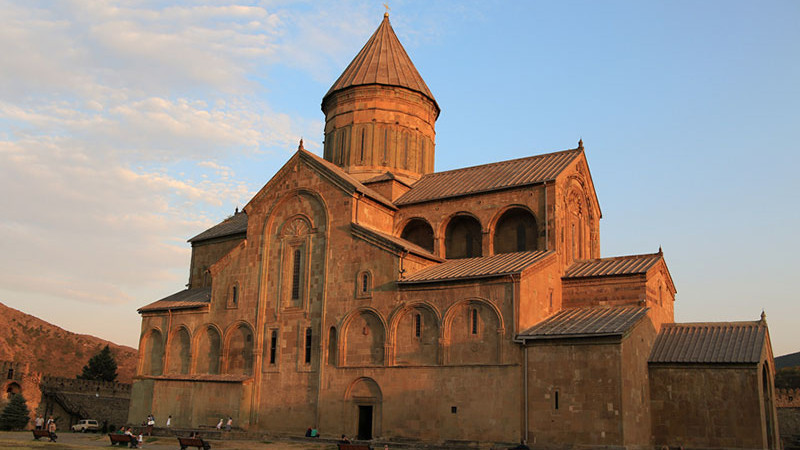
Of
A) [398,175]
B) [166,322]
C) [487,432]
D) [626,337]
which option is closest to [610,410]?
[626,337]

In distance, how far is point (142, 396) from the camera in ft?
98.6

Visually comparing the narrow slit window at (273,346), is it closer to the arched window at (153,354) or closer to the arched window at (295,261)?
the arched window at (295,261)

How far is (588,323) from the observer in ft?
71.1

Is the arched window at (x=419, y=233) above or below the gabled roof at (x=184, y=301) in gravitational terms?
above

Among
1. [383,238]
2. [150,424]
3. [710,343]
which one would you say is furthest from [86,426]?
[710,343]

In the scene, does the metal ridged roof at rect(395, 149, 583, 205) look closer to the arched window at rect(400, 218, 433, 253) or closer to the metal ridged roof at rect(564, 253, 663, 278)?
the arched window at rect(400, 218, 433, 253)

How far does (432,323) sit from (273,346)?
748cm

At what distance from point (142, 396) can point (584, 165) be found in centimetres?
2205

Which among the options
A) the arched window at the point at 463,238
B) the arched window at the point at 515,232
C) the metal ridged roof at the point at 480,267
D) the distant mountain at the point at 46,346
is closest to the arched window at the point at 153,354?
the metal ridged roof at the point at 480,267

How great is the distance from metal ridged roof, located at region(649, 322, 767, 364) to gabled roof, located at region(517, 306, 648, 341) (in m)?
1.74

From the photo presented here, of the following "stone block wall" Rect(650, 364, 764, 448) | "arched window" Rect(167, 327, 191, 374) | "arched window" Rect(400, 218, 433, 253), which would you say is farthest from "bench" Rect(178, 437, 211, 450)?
"stone block wall" Rect(650, 364, 764, 448)

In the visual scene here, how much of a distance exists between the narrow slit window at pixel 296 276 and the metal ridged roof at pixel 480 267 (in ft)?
→ 17.2

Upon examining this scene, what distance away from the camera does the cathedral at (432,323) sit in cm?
2108

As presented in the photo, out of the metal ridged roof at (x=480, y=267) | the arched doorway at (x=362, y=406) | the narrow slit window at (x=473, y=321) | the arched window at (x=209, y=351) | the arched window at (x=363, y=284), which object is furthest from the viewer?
the arched window at (x=209, y=351)
